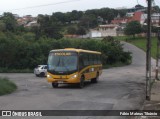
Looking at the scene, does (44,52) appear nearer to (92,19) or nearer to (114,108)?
(114,108)

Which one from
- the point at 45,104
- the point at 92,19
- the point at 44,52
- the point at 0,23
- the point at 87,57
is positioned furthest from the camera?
the point at 92,19

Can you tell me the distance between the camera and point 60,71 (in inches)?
1184

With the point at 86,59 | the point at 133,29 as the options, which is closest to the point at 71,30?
the point at 133,29

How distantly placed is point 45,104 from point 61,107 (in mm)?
1287

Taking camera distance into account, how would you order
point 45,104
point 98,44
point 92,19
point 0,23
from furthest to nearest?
point 92,19
point 0,23
point 98,44
point 45,104

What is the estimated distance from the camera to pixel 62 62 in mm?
30359

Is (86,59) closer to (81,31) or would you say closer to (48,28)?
(48,28)

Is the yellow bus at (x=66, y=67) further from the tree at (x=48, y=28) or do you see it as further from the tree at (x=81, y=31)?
the tree at (x=81, y=31)

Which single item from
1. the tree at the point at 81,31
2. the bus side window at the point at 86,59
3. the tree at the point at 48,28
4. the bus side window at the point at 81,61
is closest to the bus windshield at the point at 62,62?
the bus side window at the point at 81,61

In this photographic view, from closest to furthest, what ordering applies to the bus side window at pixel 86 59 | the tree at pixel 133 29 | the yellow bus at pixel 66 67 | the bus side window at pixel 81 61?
the yellow bus at pixel 66 67 < the bus side window at pixel 81 61 < the bus side window at pixel 86 59 < the tree at pixel 133 29

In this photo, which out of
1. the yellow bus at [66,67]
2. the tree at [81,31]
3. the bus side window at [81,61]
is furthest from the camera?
the tree at [81,31]

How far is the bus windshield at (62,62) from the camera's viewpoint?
30.1 metres

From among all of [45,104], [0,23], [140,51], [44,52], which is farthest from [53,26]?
[45,104]

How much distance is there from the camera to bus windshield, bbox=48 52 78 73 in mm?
30109
